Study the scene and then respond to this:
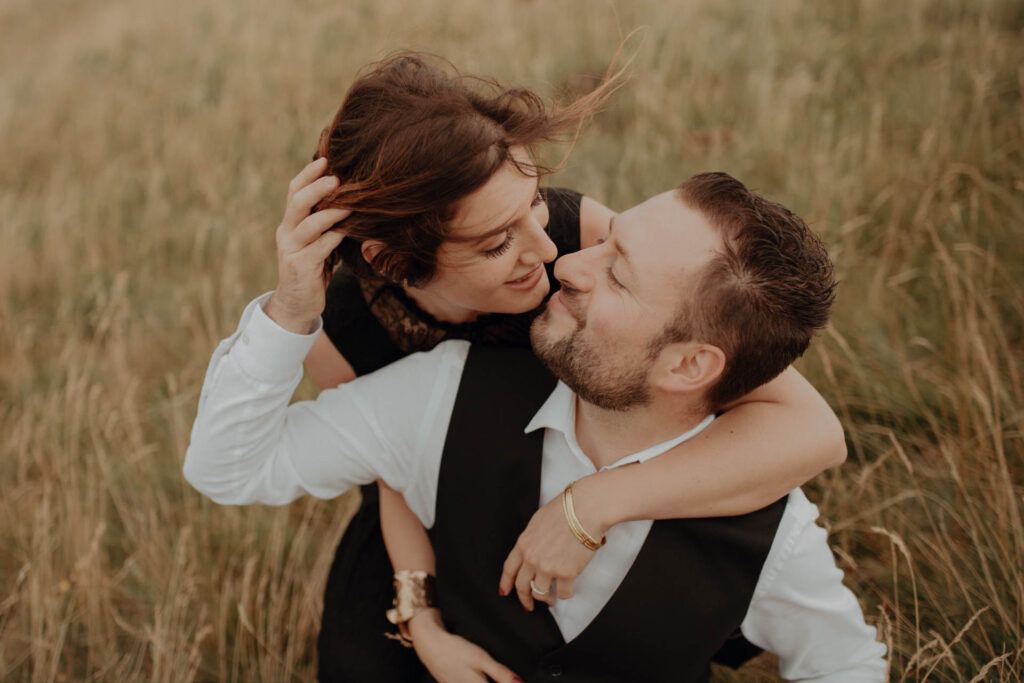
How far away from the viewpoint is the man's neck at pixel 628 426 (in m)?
2.19

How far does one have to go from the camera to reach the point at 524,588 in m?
2.08

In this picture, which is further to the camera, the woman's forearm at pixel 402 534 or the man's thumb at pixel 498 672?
the woman's forearm at pixel 402 534

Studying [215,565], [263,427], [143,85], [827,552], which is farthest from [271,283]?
[143,85]

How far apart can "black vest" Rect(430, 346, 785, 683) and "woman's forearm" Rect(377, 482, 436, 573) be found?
0.54ft

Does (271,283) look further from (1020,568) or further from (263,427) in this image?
(1020,568)

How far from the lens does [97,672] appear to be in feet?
9.75

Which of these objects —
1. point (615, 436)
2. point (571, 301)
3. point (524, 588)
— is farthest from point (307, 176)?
point (524, 588)

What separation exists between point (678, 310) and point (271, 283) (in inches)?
129

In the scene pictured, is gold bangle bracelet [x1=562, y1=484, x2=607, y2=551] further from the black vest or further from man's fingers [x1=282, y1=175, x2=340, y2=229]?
man's fingers [x1=282, y1=175, x2=340, y2=229]

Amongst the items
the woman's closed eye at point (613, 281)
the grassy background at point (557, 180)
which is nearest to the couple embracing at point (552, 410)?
the woman's closed eye at point (613, 281)

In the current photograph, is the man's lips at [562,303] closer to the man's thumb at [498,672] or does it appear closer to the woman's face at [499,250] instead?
the woman's face at [499,250]

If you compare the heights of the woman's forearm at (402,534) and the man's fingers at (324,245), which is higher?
the man's fingers at (324,245)

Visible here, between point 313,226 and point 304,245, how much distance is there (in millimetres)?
59

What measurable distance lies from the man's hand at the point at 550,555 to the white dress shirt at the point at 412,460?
0.14 metres
